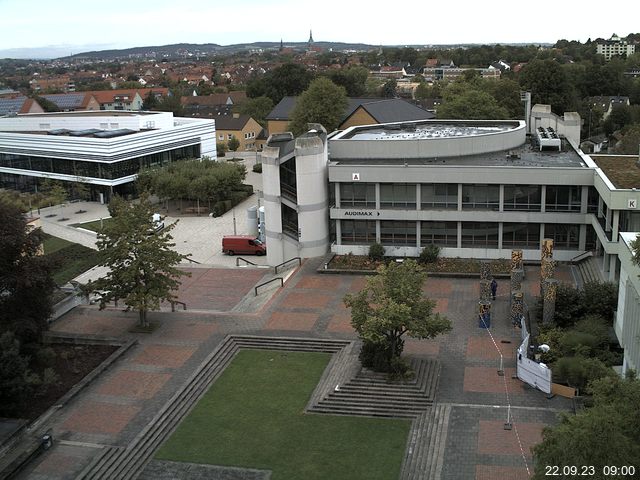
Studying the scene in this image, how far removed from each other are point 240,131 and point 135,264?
67082mm

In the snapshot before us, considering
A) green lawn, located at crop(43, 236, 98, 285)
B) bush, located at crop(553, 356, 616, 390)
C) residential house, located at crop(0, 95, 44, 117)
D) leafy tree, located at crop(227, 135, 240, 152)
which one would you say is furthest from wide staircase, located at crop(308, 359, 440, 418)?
residential house, located at crop(0, 95, 44, 117)

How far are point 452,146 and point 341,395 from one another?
2142 cm

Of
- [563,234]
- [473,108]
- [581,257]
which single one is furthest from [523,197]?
[473,108]

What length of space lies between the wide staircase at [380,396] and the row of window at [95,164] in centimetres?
4483

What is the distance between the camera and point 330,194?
40500 mm

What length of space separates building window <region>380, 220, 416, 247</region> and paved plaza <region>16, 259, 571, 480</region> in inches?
166

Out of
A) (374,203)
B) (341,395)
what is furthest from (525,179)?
(341,395)

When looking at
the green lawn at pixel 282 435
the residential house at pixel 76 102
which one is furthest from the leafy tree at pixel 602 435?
the residential house at pixel 76 102

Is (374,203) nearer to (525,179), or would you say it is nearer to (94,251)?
(525,179)

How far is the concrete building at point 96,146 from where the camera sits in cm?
6438

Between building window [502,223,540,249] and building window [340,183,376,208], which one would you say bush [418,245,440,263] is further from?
building window [340,183,376,208]

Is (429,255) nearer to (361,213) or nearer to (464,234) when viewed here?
(464,234)

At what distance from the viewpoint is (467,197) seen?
38.5 m

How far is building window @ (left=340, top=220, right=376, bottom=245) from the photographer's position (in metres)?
40.2
